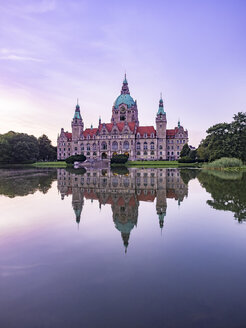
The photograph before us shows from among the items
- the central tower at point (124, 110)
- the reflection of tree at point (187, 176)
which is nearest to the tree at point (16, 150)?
the central tower at point (124, 110)

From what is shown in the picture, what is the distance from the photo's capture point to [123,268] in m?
6.39

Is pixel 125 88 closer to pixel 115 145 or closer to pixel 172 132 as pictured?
pixel 172 132

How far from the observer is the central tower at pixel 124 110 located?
119 meters

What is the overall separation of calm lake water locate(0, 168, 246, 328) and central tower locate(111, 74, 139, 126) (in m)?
109

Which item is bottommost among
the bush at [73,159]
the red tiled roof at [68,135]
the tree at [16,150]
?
the bush at [73,159]

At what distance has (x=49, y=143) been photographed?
4852 inches

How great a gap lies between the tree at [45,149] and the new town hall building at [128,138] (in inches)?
433

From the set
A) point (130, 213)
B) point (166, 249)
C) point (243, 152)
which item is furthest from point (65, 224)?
point (243, 152)

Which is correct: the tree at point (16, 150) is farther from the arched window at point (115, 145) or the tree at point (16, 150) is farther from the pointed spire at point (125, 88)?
the pointed spire at point (125, 88)

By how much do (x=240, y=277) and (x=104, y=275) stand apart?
314 centimetres

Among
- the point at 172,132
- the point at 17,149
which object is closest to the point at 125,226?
the point at 17,149

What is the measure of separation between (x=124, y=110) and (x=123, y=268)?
383 feet

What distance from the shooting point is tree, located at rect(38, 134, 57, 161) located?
119312 mm

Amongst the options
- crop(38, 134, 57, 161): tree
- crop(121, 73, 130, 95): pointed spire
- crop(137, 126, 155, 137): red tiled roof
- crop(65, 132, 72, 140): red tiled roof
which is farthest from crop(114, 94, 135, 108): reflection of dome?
crop(38, 134, 57, 161): tree
